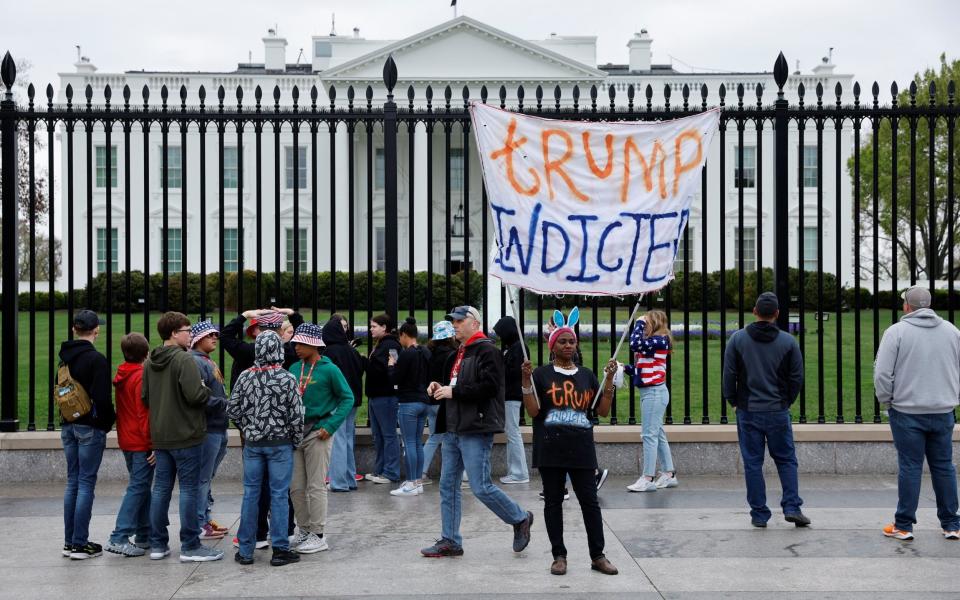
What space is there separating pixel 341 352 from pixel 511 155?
2.44 metres

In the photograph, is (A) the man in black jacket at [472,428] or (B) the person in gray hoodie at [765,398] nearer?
(A) the man in black jacket at [472,428]

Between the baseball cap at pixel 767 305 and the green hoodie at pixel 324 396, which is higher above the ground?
the baseball cap at pixel 767 305

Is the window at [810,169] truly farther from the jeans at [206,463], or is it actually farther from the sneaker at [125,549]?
the sneaker at [125,549]

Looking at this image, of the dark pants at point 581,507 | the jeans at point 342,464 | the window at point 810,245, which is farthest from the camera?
the window at point 810,245

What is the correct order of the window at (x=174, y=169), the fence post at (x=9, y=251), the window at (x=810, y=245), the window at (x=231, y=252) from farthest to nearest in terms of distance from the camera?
the window at (x=810, y=245) → the window at (x=174, y=169) → the window at (x=231, y=252) → the fence post at (x=9, y=251)

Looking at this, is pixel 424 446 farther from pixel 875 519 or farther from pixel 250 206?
pixel 250 206

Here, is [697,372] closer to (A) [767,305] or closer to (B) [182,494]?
(A) [767,305]

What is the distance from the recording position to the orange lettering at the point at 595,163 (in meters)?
8.99

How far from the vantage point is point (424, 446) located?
34.1 feet

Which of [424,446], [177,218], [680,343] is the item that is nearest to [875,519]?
[424,446]

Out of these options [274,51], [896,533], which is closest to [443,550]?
[896,533]

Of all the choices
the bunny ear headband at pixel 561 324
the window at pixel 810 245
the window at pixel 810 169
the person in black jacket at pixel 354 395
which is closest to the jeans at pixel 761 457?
the bunny ear headband at pixel 561 324

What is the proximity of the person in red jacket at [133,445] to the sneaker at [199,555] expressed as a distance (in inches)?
16.5

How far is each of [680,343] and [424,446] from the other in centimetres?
1271
